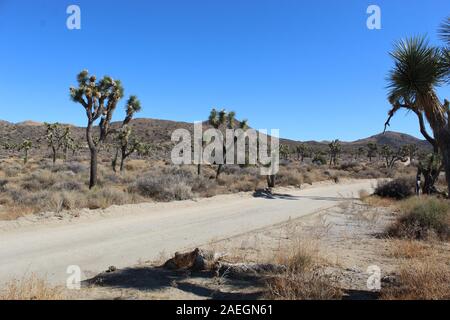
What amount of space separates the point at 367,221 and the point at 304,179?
23854 mm

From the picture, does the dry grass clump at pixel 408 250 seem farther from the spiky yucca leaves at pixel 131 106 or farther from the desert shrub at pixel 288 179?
the desert shrub at pixel 288 179

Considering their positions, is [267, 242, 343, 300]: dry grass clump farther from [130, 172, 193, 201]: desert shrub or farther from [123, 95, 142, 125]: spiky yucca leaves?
[123, 95, 142, 125]: spiky yucca leaves

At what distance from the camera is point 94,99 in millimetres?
22031

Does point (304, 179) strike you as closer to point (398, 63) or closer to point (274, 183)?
point (274, 183)

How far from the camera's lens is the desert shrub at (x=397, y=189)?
85.6 ft

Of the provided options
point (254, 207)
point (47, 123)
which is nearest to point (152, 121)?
point (47, 123)

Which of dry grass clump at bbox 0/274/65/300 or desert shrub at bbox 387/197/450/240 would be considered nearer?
dry grass clump at bbox 0/274/65/300

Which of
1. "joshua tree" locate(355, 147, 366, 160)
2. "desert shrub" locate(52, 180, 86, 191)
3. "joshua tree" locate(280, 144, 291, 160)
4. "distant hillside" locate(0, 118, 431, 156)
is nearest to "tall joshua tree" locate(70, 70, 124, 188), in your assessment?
"desert shrub" locate(52, 180, 86, 191)

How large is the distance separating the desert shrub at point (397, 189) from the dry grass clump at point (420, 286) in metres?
20.1

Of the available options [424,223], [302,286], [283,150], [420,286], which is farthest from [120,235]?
[283,150]

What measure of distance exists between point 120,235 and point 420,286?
25.5 ft

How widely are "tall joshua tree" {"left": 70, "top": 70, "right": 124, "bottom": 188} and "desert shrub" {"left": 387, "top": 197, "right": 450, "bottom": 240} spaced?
14685 mm

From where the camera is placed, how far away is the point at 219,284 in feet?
22.9

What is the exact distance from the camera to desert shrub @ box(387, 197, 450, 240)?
476 inches
